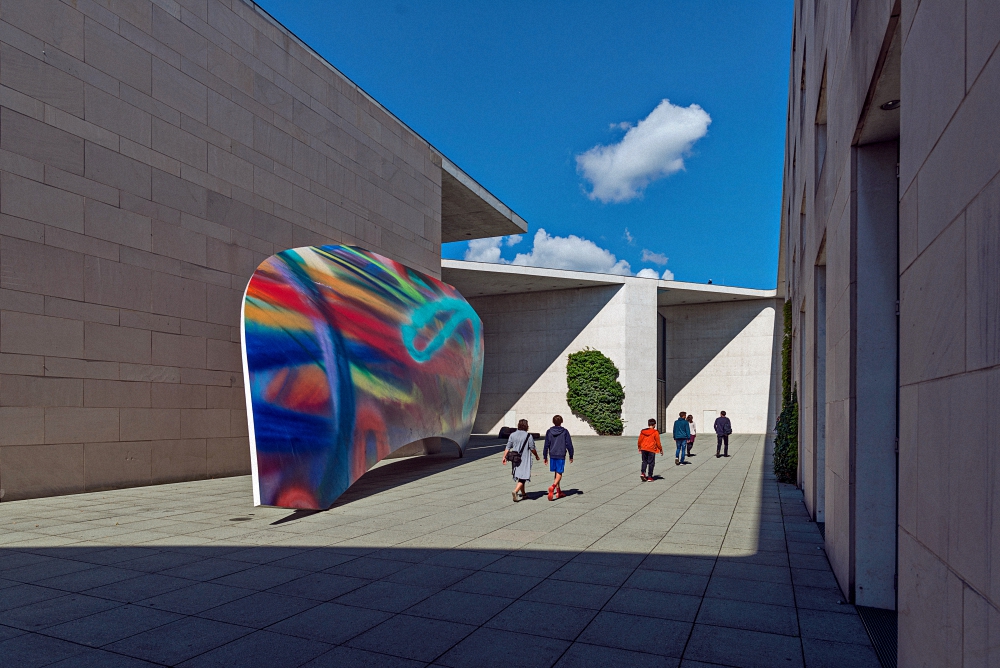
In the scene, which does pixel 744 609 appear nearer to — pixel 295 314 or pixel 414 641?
pixel 414 641

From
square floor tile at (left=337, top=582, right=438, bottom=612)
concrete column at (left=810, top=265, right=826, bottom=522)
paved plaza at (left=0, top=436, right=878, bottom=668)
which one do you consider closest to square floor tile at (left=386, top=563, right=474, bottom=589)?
paved plaza at (left=0, top=436, right=878, bottom=668)

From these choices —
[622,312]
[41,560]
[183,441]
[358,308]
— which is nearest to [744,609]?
[41,560]

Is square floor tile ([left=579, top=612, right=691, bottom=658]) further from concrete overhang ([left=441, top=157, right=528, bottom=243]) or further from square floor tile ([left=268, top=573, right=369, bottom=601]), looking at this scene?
concrete overhang ([left=441, top=157, right=528, bottom=243])

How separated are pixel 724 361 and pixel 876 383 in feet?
107

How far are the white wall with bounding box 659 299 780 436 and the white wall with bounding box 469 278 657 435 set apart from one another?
5310 mm

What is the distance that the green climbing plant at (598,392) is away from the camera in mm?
32625

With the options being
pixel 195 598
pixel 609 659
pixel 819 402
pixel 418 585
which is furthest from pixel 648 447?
pixel 195 598

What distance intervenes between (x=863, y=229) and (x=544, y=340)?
96.1ft

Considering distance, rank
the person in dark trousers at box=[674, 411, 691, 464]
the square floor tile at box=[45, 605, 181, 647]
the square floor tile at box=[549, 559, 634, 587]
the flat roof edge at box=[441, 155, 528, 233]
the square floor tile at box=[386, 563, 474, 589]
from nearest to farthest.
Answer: the square floor tile at box=[45, 605, 181, 647], the square floor tile at box=[386, 563, 474, 589], the square floor tile at box=[549, 559, 634, 587], the person in dark trousers at box=[674, 411, 691, 464], the flat roof edge at box=[441, 155, 528, 233]

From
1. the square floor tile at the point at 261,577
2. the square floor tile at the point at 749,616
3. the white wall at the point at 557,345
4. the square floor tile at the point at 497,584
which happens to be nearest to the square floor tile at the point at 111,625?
the square floor tile at the point at 261,577

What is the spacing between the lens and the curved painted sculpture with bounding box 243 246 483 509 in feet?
32.8

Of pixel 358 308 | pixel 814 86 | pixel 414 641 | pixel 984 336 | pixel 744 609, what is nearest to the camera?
pixel 984 336

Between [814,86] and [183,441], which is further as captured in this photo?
[183,441]

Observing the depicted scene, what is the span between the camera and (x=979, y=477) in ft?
8.43
